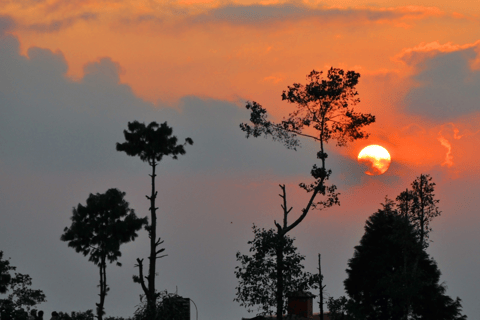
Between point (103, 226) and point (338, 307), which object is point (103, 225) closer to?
point (103, 226)

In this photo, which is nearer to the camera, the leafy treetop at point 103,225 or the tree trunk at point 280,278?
the tree trunk at point 280,278

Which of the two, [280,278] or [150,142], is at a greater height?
[150,142]

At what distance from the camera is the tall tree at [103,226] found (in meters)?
88.0

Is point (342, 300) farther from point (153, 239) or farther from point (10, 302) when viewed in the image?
point (10, 302)

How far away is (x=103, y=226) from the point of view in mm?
88375

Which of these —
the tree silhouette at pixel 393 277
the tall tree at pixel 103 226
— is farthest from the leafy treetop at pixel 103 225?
the tree silhouette at pixel 393 277

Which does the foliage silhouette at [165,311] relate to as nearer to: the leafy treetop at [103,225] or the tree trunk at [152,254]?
the tree trunk at [152,254]

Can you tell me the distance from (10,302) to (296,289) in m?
23.0

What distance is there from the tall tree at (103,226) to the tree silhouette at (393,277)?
78.4 feet

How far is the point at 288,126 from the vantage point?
6712cm

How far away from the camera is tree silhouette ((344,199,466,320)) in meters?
74.9

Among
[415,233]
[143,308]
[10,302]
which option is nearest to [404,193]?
[415,233]

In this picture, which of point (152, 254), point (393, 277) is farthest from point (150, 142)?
point (393, 277)

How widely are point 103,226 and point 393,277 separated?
31.8m
